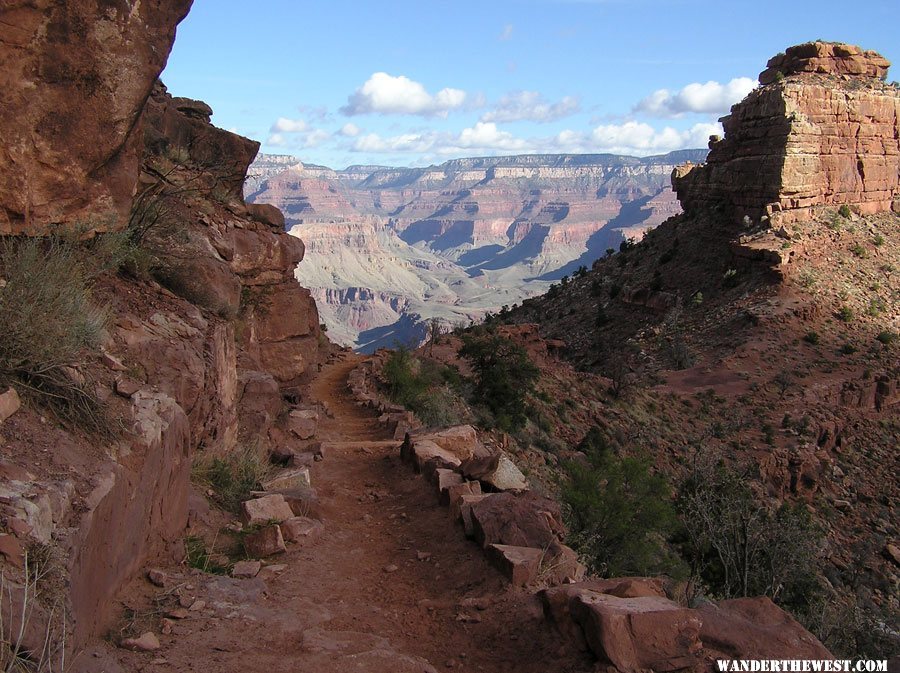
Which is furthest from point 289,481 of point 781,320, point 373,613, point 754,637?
point 781,320

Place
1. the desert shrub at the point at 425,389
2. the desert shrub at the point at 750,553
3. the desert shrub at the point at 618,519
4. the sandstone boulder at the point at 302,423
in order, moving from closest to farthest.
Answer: the desert shrub at the point at 618,519 < the sandstone boulder at the point at 302,423 < the desert shrub at the point at 750,553 < the desert shrub at the point at 425,389

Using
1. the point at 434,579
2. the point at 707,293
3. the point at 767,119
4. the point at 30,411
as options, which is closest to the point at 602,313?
the point at 707,293

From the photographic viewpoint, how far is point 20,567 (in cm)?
400

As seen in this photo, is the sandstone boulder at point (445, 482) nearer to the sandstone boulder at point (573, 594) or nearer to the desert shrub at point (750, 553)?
the sandstone boulder at point (573, 594)

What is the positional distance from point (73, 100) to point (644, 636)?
676cm

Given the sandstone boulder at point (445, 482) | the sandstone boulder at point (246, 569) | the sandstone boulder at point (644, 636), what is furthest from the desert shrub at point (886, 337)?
the sandstone boulder at point (246, 569)

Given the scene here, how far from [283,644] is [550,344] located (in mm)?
27421

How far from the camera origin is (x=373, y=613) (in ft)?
20.5

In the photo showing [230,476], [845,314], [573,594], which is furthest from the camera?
[845,314]

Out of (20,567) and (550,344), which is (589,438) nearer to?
(550,344)

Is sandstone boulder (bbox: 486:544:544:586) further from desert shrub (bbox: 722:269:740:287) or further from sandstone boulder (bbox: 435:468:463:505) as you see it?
desert shrub (bbox: 722:269:740:287)

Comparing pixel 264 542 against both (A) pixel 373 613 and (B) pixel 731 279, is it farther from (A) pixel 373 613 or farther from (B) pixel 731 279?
(B) pixel 731 279

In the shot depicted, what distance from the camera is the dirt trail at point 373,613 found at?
16.3 feet

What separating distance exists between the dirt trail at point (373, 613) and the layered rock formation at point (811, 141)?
35.3 m
